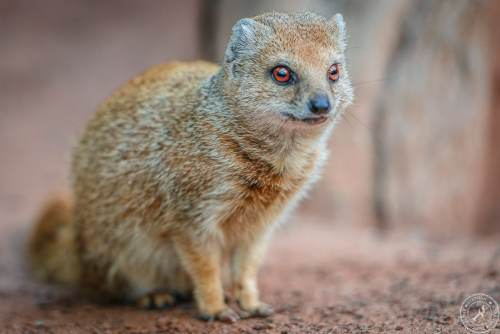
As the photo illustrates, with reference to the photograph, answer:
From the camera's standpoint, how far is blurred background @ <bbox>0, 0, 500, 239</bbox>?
636 centimetres

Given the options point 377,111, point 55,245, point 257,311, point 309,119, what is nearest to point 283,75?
point 309,119

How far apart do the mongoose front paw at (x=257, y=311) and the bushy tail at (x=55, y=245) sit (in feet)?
5.08

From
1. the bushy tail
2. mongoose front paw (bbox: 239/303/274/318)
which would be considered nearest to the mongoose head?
mongoose front paw (bbox: 239/303/274/318)

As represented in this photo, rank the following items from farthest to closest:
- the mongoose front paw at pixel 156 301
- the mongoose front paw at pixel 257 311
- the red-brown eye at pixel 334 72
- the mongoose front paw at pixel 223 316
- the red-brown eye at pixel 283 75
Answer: the mongoose front paw at pixel 156 301 → the mongoose front paw at pixel 257 311 → the mongoose front paw at pixel 223 316 → the red-brown eye at pixel 334 72 → the red-brown eye at pixel 283 75

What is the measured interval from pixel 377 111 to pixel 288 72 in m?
3.32

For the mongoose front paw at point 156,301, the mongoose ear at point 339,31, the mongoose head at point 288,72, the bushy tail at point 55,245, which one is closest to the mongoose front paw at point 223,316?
the mongoose front paw at point 156,301

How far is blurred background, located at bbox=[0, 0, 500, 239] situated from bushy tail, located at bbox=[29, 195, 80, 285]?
0.74 meters

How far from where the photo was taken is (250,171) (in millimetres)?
3645

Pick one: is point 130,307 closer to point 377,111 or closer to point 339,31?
point 339,31

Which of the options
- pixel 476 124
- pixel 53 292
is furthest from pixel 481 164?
pixel 53 292

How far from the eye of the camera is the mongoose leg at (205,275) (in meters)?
3.78

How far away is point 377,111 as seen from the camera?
660 cm

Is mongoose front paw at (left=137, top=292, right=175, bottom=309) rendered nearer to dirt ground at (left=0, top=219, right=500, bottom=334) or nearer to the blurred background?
dirt ground at (left=0, top=219, right=500, bottom=334)

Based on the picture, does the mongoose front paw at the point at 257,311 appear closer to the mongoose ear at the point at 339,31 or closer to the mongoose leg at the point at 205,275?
the mongoose leg at the point at 205,275
